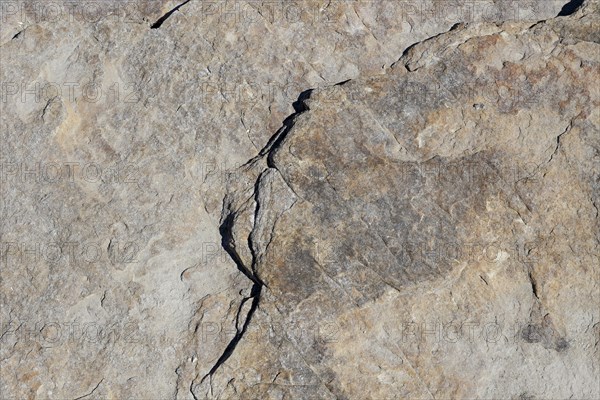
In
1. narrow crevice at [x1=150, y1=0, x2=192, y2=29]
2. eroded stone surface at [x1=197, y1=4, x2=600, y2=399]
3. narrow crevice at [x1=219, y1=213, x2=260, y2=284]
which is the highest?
narrow crevice at [x1=150, y1=0, x2=192, y2=29]

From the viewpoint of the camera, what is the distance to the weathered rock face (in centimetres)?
594

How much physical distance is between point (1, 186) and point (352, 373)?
11.9ft

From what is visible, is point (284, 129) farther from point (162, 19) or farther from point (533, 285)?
point (533, 285)

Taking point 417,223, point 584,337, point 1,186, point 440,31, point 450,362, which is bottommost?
point 584,337

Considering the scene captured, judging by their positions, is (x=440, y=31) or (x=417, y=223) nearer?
(x=417, y=223)

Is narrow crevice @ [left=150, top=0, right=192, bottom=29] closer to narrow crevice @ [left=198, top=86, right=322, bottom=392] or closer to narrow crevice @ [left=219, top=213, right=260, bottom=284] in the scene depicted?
narrow crevice @ [left=198, top=86, right=322, bottom=392]

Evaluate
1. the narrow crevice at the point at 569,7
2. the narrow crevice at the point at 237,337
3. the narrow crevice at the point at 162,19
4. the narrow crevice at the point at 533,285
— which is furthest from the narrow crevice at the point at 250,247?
the narrow crevice at the point at 569,7

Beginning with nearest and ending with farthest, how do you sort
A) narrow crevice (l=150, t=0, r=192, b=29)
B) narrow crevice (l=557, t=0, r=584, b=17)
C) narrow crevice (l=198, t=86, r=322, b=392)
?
narrow crevice (l=198, t=86, r=322, b=392) → narrow crevice (l=557, t=0, r=584, b=17) → narrow crevice (l=150, t=0, r=192, b=29)

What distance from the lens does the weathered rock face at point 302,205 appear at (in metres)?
5.94

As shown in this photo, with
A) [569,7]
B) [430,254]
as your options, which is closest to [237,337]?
[430,254]

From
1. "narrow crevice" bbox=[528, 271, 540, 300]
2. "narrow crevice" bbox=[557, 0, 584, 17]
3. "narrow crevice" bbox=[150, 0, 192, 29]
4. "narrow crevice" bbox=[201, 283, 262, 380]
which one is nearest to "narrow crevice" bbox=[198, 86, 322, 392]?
"narrow crevice" bbox=[201, 283, 262, 380]

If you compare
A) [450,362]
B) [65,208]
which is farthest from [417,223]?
[65,208]

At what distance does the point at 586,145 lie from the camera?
6.13 meters

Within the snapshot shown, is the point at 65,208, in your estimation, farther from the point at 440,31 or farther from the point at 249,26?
the point at 440,31
